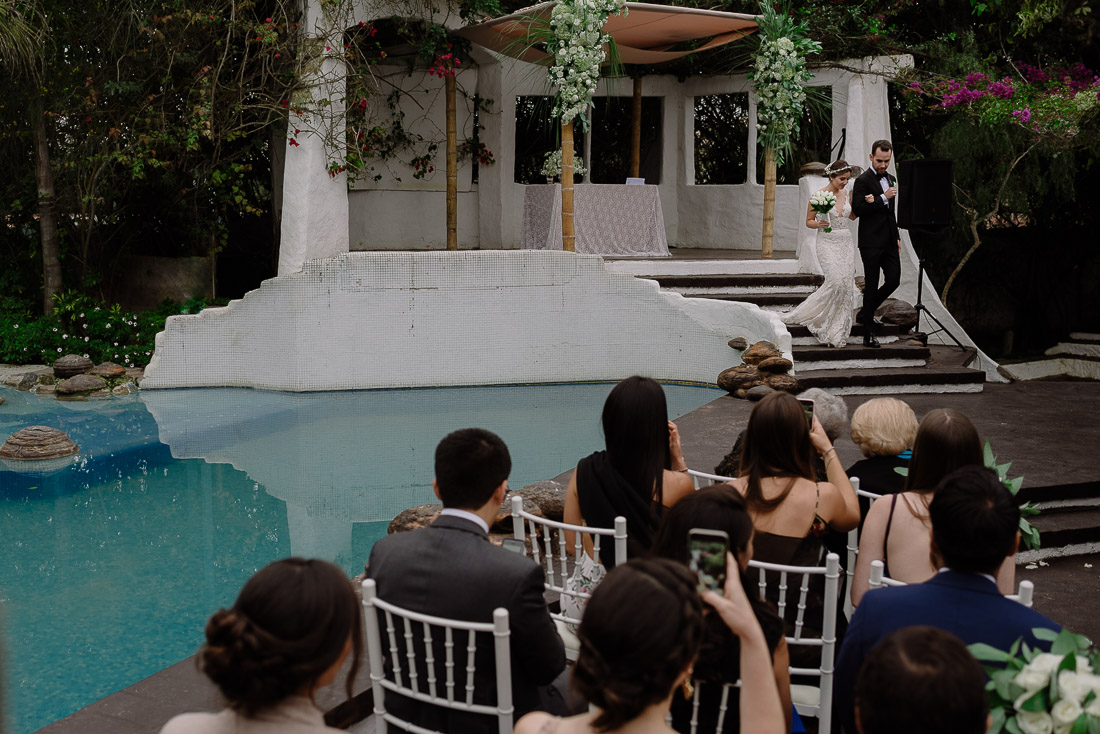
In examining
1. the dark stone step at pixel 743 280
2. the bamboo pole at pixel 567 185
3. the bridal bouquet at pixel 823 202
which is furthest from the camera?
the dark stone step at pixel 743 280

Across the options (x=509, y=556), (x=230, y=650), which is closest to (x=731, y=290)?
(x=509, y=556)

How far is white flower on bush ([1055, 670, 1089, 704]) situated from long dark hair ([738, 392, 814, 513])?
1.17 meters

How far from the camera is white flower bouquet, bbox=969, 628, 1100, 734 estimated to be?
1.68 meters

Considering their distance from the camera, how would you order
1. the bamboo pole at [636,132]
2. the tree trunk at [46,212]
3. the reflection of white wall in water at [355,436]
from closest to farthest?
1. the reflection of white wall in water at [355,436]
2. the tree trunk at [46,212]
3. the bamboo pole at [636,132]

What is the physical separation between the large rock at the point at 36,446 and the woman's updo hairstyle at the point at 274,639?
6.35m

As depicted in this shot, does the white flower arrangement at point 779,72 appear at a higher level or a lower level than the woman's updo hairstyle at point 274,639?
higher

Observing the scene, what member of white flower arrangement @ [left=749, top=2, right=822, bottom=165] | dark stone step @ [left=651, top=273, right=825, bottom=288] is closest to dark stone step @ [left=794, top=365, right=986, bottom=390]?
dark stone step @ [left=651, top=273, right=825, bottom=288]

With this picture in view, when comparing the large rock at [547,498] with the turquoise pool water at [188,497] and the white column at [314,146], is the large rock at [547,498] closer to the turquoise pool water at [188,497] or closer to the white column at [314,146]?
the turquoise pool water at [188,497]

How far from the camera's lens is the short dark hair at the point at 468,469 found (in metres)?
2.46

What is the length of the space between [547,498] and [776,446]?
2477 mm

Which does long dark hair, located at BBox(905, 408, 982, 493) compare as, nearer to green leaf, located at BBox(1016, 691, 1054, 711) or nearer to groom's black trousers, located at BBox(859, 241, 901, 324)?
green leaf, located at BBox(1016, 691, 1054, 711)

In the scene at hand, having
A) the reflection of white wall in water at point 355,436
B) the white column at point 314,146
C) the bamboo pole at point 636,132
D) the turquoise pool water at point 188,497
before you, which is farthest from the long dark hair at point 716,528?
the bamboo pole at point 636,132

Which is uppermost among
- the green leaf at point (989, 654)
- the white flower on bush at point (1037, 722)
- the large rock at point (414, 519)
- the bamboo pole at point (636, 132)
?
the bamboo pole at point (636, 132)

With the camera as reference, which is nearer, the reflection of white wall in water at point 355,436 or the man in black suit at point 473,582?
the man in black suit at point 473,582
